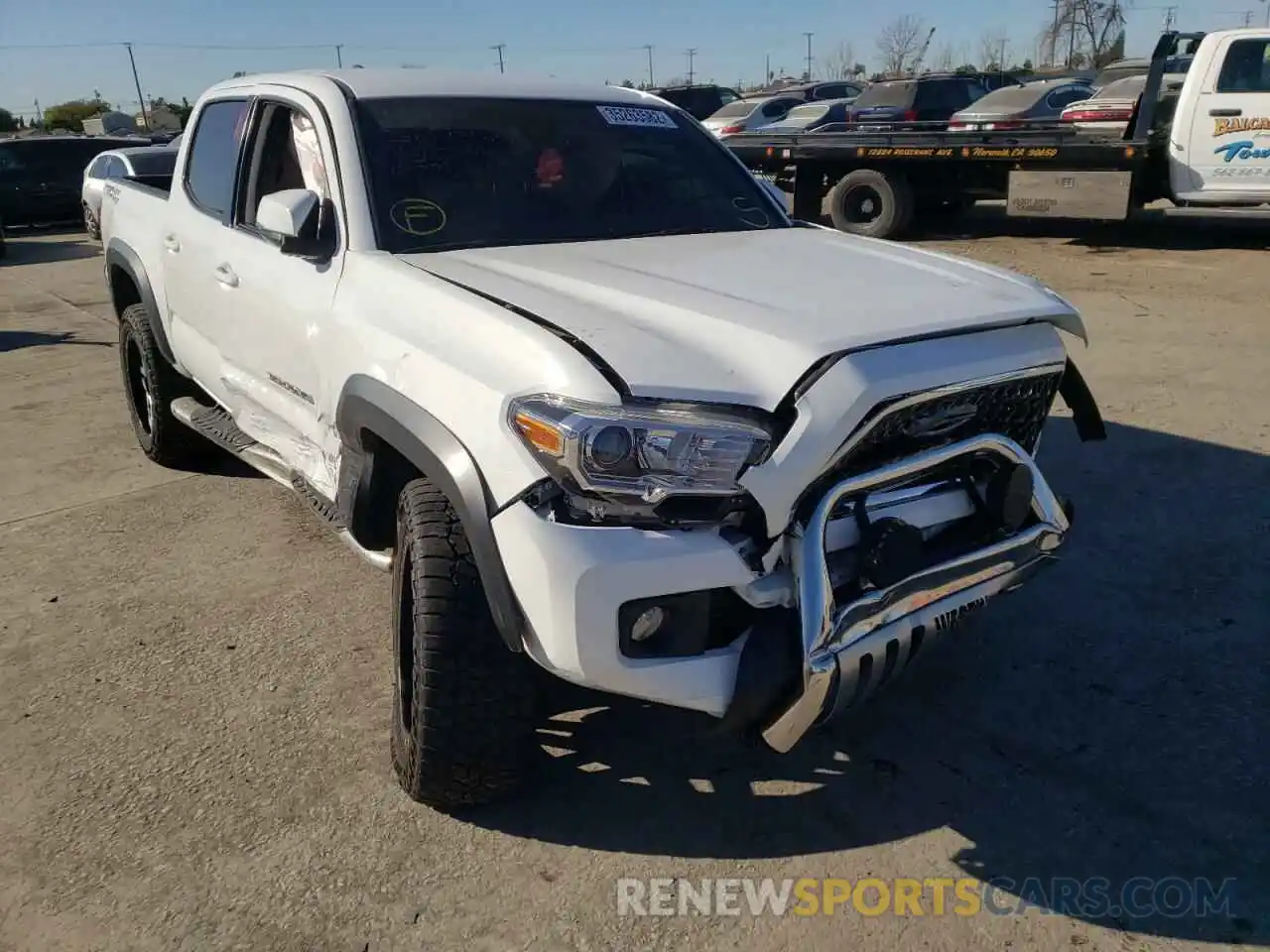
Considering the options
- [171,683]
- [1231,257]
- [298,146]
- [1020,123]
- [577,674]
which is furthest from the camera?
[1020,123]

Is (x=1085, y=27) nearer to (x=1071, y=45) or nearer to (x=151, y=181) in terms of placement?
(x=1071, y=45)

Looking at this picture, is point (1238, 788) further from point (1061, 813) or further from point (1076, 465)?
point (1076, 465)

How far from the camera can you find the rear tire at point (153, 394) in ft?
16.6

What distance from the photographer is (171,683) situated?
341 cm

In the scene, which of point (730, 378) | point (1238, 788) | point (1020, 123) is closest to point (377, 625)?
point (730, 378)

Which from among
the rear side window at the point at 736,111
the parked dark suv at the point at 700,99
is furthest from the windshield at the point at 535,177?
the parked dark suv at the point at 700,99

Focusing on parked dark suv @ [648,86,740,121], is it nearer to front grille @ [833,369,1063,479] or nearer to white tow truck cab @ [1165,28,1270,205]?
white tow truck cab @ [1165,28,1270,205]

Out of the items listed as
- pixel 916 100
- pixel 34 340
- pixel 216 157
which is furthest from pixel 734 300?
pixel 916 100

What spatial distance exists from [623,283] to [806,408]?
2.63 feet

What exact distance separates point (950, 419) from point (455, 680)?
1.39 metres

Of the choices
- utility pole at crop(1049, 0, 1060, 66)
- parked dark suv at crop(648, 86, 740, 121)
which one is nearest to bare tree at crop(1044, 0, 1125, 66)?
utility pole at crop(1049, 0, 1060, 66)

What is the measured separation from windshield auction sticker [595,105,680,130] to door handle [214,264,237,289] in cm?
147

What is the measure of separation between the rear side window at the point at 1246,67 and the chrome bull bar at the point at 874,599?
9.81 metres

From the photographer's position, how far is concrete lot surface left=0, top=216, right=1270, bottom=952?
245 centimetres
